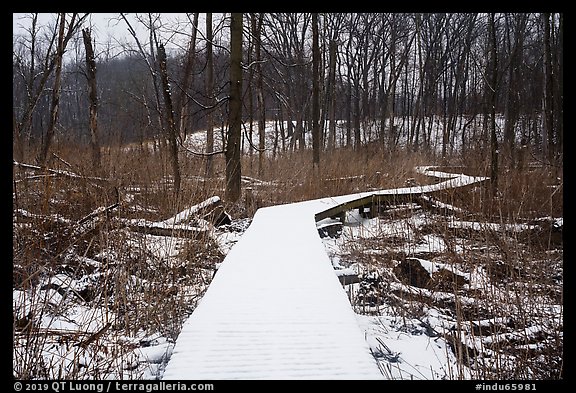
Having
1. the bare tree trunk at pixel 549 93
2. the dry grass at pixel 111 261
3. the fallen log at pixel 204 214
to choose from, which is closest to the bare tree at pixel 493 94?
the dry grass at pixel 111 261

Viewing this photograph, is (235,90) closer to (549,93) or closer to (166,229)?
(166,229)

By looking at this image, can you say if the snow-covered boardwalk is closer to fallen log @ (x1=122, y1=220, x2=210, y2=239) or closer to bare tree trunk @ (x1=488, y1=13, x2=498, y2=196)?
fallen log @ (x1=122, y1=220, x2=210, y2=239)

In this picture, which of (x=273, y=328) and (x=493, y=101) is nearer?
(x=273, y=328)

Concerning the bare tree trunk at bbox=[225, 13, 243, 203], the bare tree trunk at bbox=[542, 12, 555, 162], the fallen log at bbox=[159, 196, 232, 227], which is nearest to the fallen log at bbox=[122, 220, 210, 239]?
the fallen log at bbox=[159, 196, 232, 227]

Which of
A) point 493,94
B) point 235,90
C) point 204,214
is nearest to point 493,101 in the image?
point 493,94

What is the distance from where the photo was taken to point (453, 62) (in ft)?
90.6

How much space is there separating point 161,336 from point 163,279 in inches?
25.9

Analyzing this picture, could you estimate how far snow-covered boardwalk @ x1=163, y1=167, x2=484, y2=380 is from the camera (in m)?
1.79

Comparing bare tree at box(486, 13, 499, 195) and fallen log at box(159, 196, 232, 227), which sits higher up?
bare tree at box(486, 13, 499, 195)

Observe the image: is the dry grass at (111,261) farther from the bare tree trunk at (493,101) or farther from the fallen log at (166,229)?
the bare tree trunk at (493,101)

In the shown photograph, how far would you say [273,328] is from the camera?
2.22 m
